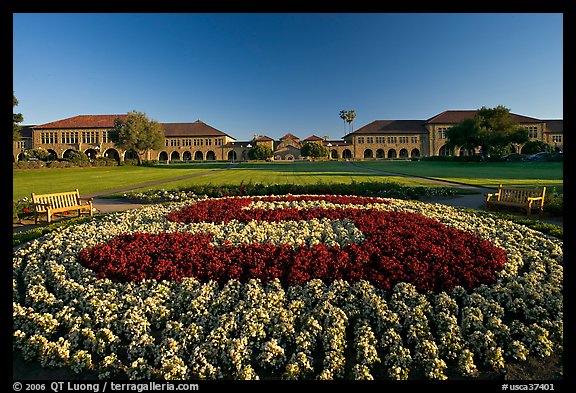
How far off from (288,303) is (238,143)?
9142 cm

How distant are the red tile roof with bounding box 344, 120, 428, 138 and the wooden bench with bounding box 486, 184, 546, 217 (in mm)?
80654

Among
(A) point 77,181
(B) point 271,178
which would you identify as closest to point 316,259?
(B) point 271,178

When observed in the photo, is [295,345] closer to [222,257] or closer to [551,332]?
[222,257]

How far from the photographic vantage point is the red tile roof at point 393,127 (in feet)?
294

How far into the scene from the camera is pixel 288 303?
159 inches

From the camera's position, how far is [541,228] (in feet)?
25.8

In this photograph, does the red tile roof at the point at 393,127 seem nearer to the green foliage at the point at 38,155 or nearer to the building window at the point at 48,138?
the green foliage at the point at 38,155

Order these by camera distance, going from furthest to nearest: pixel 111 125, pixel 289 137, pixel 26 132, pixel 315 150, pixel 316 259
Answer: pixel 289 137 < pixel 26 132 < pixel 111 125 < pixel 315 150 < pixel 316 259

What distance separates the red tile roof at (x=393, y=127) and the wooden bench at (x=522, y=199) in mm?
80654

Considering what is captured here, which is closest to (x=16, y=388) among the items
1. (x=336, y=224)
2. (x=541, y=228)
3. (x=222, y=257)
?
(x=222, y=257)

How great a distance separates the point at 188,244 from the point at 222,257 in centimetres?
100

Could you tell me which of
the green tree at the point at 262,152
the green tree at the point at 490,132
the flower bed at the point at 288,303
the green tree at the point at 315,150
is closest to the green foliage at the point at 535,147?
the green tree at the point at 490,132

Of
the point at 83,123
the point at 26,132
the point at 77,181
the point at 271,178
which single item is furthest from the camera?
the point at 26,132

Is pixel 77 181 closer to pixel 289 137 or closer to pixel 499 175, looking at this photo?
pixel 499 175
